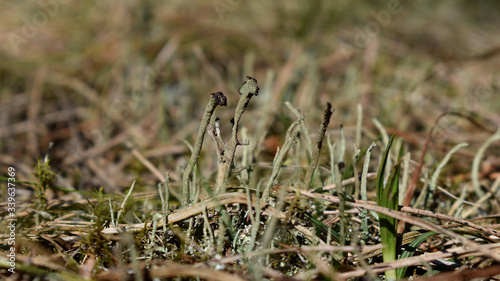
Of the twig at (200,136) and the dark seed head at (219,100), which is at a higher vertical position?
the dark seed head at (219,100)

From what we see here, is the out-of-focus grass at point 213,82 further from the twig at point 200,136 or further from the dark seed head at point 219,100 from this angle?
the dark seed head at point 219,100

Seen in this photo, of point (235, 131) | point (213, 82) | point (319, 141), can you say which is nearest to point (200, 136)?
point (235, 131)

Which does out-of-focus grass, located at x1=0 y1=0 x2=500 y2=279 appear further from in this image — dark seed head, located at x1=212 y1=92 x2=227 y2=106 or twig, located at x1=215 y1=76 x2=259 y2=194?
dark seed head, located at x1=212 y1=92 x2=227 y2=106

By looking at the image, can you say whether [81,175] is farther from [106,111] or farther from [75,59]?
[75,59]

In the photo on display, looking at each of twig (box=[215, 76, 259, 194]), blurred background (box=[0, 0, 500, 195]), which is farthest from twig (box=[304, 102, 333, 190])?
blurred background (box=[0, 0, 500, 195])

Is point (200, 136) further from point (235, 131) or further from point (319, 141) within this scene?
point (319, 141)

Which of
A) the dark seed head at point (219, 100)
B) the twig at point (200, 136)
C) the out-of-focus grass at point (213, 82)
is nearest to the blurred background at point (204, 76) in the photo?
the out-of-focus grass at point (213, 82)

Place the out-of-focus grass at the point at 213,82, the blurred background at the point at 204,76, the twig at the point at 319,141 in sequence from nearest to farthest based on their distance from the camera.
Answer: the twig at the point at 319,141 → the out-of-focus grass at the point at 213,82 → the blurred background at the point at 204,76

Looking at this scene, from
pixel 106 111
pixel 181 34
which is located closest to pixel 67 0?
pixel 181 34
